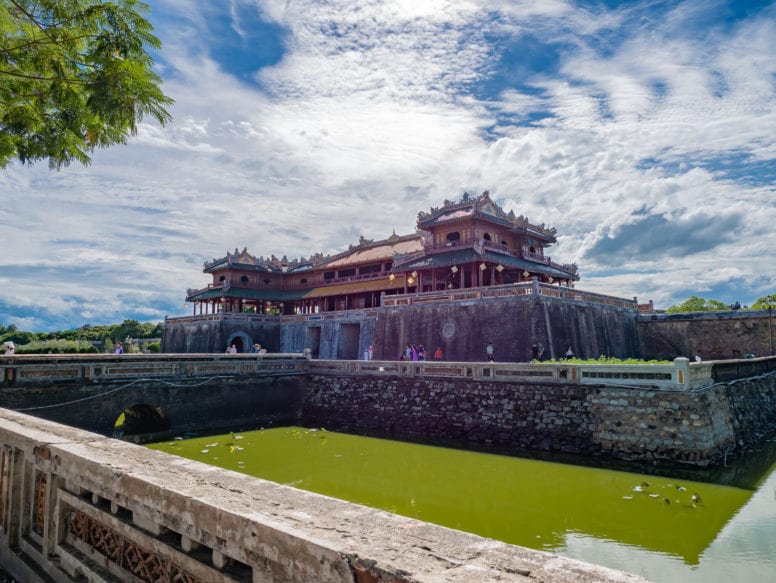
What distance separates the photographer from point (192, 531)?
3.07 meters

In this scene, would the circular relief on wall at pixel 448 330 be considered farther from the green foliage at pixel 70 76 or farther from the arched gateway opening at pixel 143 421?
the green foliage at pixel 70 76

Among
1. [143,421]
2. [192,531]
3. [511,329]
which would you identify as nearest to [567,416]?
[511,329]

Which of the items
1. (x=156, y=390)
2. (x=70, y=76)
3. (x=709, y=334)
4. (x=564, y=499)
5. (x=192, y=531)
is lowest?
(x=564, y=499)

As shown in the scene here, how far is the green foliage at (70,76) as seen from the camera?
18.9ft

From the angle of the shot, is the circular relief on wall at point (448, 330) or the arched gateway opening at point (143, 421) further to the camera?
the circular relief on wall at point (448, 330)

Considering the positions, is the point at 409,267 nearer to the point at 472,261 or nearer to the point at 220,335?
the point at 472,261

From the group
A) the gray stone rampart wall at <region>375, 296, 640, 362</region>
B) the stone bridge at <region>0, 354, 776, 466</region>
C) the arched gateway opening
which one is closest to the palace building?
the gray stone rampart wall at <region>375, 296, 640, 362</region>

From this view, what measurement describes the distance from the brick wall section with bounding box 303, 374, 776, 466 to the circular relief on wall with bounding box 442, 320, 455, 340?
17.7 feet

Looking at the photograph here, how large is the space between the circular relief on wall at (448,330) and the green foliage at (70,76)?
17416 millimetres

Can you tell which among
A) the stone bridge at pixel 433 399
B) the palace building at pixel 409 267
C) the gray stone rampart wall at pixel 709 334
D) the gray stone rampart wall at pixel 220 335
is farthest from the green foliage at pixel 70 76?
the gray stone rampart wall at pixel 220 335

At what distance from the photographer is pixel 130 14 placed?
579 centimetres

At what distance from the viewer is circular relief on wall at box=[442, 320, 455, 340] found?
22484 mm

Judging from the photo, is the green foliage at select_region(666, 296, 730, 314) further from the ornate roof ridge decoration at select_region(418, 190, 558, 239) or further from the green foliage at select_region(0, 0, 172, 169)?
the green foliage at select_region(0, 0, 172, 169)

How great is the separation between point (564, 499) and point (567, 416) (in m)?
3.97
